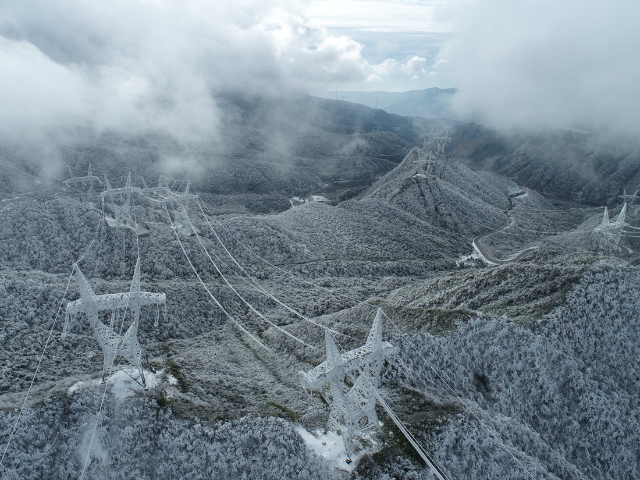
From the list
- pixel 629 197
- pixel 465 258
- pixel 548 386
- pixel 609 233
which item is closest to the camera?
pixel 548 386

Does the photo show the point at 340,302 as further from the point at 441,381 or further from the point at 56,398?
the point at 56,398

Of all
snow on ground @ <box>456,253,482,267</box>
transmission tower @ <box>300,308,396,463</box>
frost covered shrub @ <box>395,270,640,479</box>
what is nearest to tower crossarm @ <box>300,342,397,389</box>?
transmission tower @ <box>300,308,396,463</box>

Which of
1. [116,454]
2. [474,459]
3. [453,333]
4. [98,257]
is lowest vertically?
[98,257]

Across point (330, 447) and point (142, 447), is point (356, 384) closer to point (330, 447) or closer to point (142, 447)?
point (330, 447)

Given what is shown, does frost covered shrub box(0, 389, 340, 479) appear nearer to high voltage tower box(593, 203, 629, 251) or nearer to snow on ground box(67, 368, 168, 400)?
snow on ground box(67, 368, 168, 400)

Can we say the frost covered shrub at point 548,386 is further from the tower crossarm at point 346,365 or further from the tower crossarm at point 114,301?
the tower crossarm at point 114,301

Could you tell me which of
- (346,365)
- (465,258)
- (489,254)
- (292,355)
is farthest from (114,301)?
(489,254)

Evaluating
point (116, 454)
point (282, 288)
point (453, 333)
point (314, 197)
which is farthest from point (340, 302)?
point (314, 197)
